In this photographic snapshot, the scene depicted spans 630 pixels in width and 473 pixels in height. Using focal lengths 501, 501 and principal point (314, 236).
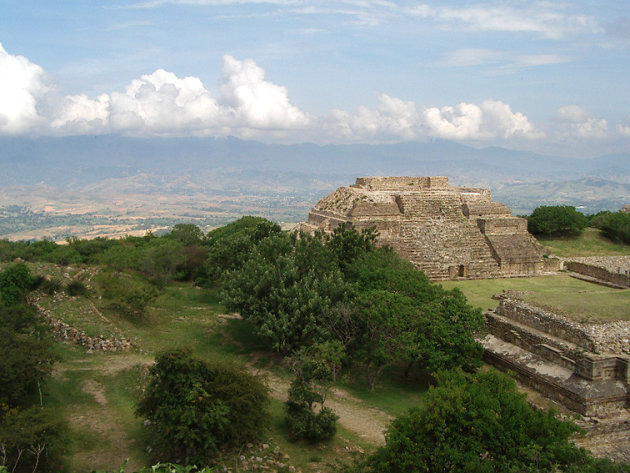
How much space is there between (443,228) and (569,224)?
1464cm

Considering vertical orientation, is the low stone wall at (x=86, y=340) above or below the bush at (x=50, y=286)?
below

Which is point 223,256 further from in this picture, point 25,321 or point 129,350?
point 25,321

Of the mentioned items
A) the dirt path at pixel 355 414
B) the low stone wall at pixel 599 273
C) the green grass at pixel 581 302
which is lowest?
the dirt path at pixel 355 414

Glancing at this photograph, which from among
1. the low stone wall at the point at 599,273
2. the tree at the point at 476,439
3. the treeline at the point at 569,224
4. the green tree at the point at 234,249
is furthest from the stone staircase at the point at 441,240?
the tree at the point at 476,439

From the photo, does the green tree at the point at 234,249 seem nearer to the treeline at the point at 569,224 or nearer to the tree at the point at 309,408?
the tree at the point at 309,408

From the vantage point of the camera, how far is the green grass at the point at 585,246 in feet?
118

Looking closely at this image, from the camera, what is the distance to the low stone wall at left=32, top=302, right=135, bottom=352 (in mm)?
17750

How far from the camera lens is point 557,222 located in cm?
3856

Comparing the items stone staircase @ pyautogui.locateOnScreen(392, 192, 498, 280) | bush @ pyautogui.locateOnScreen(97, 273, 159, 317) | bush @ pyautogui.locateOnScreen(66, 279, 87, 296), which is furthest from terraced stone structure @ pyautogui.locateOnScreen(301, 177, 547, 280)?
bush @ pyautogui.locateOnScreen(66, 279, 87, 296)

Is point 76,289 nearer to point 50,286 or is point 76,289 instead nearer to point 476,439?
point 50,286

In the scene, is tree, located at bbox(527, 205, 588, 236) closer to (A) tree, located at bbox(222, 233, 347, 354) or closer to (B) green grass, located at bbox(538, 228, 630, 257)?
(B) green grass, located at bbox(538, 228, 630, 257)

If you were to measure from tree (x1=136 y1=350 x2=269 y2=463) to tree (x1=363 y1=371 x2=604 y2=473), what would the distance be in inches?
118

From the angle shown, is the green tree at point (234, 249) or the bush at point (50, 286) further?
the green tree at point (234, 249)

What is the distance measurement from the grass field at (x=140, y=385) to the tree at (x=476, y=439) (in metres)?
2.79
